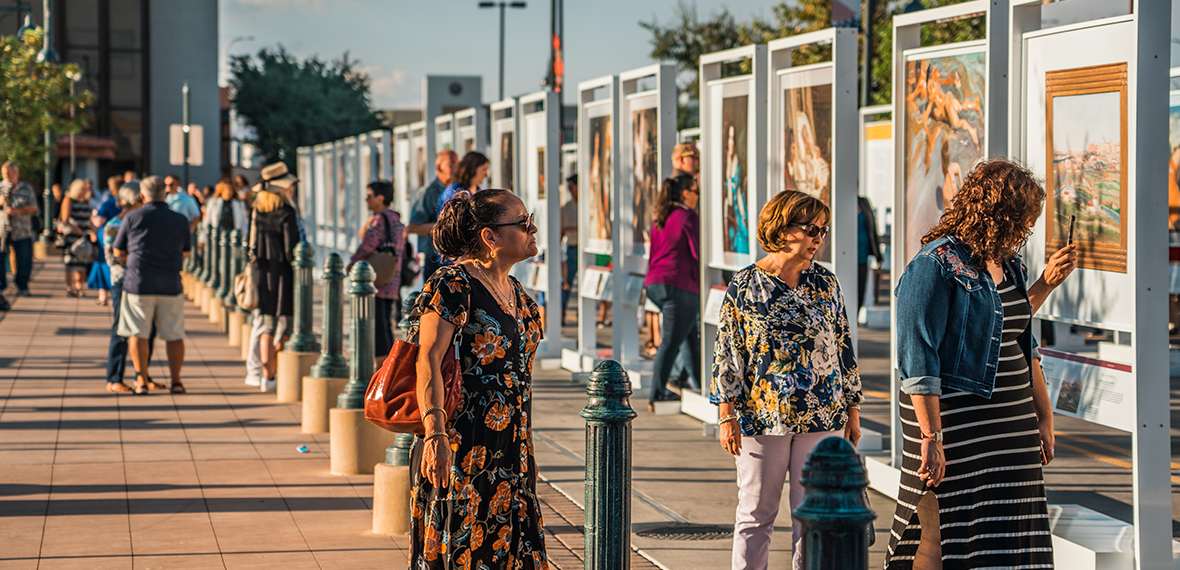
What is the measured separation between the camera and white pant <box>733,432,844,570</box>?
15.8 feet

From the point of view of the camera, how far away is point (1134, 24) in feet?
16.8

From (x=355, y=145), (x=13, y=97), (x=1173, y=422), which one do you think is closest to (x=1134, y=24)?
(x=1173, y=422)

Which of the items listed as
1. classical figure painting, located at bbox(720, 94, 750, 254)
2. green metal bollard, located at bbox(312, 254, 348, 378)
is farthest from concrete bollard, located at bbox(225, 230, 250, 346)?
classical figure painting, located at bbox(720, 94, 750, 254)

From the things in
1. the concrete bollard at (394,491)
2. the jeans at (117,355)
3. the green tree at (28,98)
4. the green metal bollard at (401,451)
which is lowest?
the concrete bollard at (394,491)

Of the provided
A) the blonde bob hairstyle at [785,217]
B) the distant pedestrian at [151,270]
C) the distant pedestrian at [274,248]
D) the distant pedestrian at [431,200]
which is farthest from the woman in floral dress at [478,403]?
the distant pedestrian at [274,248]

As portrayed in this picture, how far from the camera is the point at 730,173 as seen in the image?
9.30 metres

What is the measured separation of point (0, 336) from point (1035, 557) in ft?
45.4

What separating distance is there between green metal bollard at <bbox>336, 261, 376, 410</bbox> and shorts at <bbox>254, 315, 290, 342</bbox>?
10.9 ft

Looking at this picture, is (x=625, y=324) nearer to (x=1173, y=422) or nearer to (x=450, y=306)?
(x=1173, y=422)

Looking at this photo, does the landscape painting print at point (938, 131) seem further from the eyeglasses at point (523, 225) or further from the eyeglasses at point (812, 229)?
the eyeglasses at point (523, 225)

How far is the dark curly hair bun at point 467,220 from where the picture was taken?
4242 millimetres

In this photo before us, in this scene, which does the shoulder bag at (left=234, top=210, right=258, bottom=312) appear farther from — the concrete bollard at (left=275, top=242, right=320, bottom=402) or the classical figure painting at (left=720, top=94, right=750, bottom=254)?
the classical figure painting at (left=720, top=94, right=750, bottom=254)

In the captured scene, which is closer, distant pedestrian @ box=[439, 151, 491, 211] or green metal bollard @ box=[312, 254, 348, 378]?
distant pedestrian @ box=[439, 151, 491, 211]

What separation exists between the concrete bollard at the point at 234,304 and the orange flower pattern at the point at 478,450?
35.6 ft
